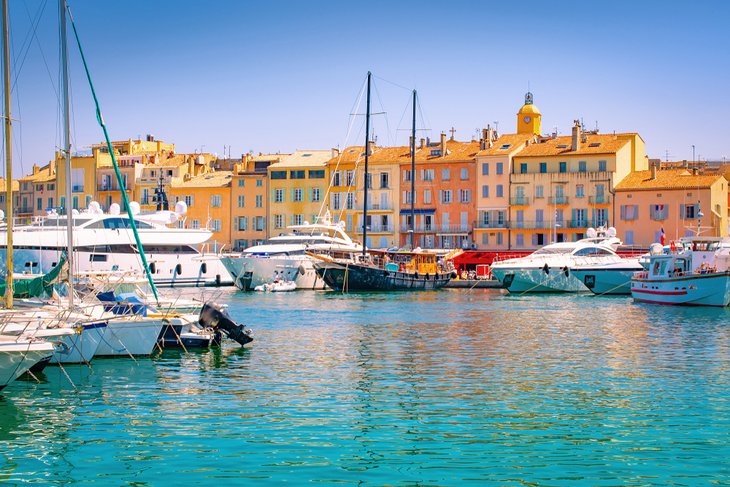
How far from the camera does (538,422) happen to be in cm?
1919

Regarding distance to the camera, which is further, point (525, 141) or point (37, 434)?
point (525, 141)

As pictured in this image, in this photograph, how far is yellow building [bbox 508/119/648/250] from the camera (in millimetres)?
84312

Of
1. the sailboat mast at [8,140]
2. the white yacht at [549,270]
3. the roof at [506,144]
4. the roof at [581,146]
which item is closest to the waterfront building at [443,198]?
the roof at [506,144]

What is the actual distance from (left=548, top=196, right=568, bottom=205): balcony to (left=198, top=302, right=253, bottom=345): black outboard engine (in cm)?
5944

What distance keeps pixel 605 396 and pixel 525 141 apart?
7054 cm

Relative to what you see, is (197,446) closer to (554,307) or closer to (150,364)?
(150,364)

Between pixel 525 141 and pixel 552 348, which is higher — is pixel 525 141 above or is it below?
above

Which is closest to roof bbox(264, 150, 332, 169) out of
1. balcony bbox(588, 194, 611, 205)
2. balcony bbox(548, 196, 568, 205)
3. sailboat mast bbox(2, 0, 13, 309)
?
balcony bbox(548, 196, 568, 205)

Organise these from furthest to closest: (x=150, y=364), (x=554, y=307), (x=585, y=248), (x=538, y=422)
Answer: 1. (x=585, y=248)
2. (x=554, y=307)
3. (x=150, y=364)
4. (x=538, y=422)

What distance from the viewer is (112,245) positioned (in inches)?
2532

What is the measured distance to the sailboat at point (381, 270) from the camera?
65438mm

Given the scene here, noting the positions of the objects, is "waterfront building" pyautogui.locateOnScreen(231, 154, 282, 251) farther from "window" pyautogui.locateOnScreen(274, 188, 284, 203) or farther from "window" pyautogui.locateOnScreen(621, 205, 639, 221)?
"window" pyautogui.locateOnScreen(621, 205, 639, 221)

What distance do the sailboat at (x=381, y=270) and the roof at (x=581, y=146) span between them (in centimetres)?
1984

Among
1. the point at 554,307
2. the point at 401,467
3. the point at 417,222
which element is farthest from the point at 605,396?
the point at 417,222
